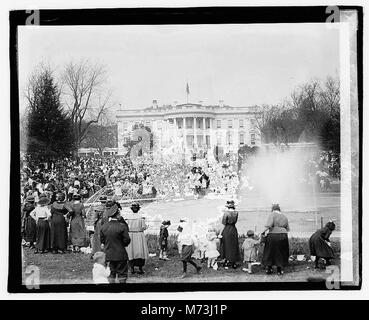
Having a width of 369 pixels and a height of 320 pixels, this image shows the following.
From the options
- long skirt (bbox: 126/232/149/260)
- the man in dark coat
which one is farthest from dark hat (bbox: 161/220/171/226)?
the man in dark coat

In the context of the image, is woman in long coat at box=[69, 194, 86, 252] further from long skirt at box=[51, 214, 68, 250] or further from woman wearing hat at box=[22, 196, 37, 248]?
woman wearing hat at box=[22, 196, 37, 248]

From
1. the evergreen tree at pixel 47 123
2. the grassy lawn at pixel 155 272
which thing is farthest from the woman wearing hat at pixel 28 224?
the evergreen tree at pixel 47 123

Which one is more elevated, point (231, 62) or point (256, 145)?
point (231, 62)

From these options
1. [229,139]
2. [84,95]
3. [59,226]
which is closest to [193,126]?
[229,139]
